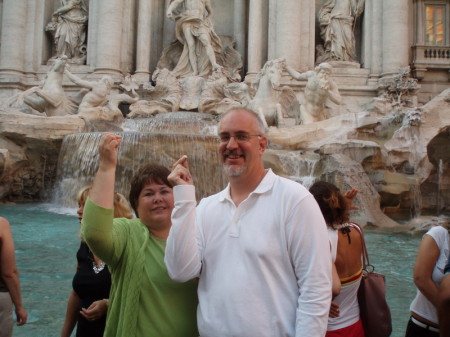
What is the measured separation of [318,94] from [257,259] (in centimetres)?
1147

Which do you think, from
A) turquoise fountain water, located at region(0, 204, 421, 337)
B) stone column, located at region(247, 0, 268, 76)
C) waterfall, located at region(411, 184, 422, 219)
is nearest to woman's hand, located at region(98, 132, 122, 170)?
turquoise fountain water, located at region(0, 204, 421, 337)

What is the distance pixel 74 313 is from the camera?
7.81ft

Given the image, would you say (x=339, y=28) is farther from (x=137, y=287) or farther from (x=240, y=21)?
(x=137, y=287)

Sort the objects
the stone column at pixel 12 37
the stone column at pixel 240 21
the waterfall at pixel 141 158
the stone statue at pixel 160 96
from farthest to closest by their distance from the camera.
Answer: the stone column at pixel 240 21
the stone column at pixel 12 37
the stone statue at pixel 160 96
the waterfall at pixel 141 158

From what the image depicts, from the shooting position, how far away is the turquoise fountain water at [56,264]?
150 inches

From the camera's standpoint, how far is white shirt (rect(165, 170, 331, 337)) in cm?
167

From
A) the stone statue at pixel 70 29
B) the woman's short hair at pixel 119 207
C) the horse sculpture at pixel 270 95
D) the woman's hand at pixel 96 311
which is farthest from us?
the stone statue at pixel 70 29

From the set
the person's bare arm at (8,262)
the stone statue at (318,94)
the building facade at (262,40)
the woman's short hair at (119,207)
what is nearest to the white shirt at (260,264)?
the woman's short hair at (119,207)

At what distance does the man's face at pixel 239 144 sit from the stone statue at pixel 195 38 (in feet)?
46.6

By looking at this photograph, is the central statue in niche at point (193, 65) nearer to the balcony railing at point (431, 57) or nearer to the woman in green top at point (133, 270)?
the balcony railing at point (431, 57)

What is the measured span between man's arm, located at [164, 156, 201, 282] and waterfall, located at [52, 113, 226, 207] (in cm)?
776

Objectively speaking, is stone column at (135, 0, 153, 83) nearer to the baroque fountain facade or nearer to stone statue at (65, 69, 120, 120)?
the baroque fountain facade

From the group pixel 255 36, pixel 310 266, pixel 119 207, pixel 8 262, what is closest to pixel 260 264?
pixel 310 266

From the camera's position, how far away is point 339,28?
647 inches
